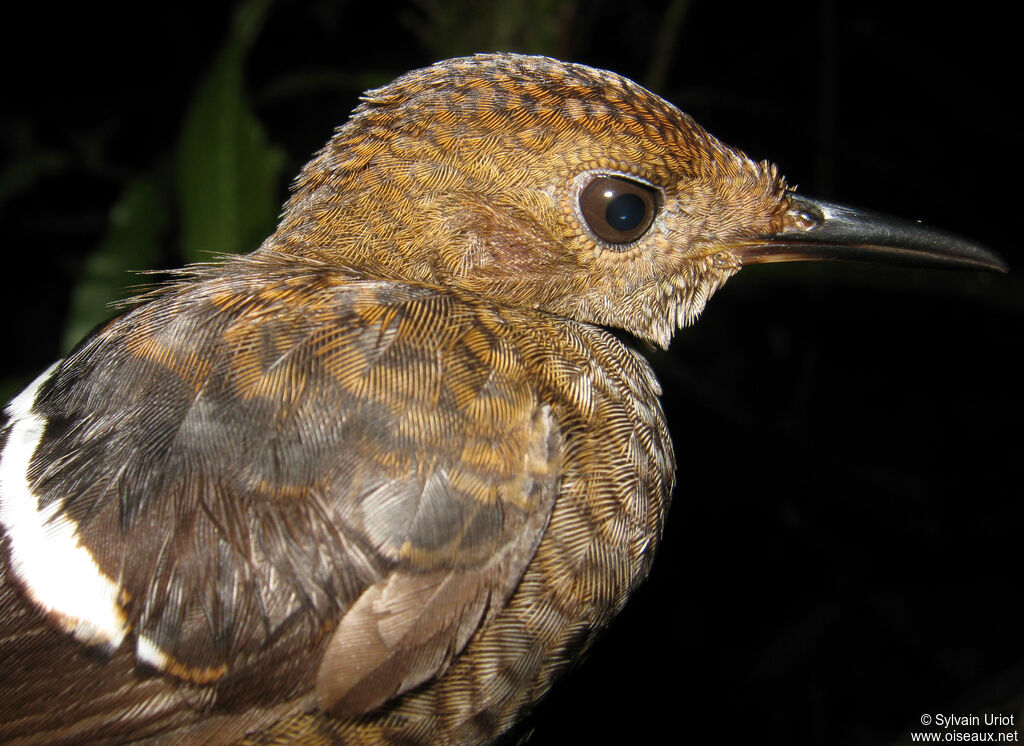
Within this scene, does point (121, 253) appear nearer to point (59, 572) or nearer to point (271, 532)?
point (59, 572)

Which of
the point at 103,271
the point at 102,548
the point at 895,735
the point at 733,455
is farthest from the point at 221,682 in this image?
the point at 895,735

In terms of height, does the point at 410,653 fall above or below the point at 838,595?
above

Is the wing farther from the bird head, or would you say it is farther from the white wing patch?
the bird head

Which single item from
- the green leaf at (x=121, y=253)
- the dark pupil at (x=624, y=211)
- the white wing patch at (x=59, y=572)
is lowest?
the white wing patch at (x=59, y=572)

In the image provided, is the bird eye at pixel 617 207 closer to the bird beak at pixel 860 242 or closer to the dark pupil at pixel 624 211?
the dark pupil at pixel 624 211

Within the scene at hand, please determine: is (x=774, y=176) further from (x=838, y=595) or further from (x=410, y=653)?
(x=838, y=595)


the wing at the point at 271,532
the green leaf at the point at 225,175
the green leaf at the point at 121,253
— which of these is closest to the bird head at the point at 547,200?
the wing at the point at 271,532

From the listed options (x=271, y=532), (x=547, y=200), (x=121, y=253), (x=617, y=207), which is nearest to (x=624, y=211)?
(x=617, y=207)
